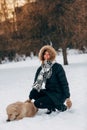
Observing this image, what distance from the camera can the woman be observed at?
9125 mm

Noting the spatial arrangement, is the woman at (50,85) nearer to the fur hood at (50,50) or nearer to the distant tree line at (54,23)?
the fur hood at (50,50)

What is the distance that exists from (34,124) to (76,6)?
2439 centimetres

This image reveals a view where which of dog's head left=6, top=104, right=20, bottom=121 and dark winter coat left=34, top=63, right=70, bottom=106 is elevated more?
dark winter coat left=34, top=63, right=70, bottom=106

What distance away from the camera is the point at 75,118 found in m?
8.42

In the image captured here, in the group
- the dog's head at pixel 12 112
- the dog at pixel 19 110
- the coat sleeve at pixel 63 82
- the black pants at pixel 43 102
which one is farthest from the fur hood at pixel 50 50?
the dog's head at pixel 12 112

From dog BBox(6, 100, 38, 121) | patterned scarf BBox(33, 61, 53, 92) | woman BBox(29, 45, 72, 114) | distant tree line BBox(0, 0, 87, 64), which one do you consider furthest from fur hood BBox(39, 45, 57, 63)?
distant tree line BBox(0, 0, 87, 64)

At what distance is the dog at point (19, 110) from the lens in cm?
867

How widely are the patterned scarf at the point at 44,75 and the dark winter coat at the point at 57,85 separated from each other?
73 millimetres

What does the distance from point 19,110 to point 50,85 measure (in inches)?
37.8

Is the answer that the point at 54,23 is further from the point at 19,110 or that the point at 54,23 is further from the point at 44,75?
the point at 19,110

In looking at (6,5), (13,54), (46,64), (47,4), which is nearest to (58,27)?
(47,4)

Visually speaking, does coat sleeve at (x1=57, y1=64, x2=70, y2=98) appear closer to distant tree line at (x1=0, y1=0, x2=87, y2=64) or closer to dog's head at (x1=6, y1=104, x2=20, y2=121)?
dog's head at (x1=6, y1=104, x2=20, y2=121)

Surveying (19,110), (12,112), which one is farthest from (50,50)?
(12,112)

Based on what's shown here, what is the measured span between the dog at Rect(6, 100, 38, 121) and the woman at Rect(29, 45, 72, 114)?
0.39 m
